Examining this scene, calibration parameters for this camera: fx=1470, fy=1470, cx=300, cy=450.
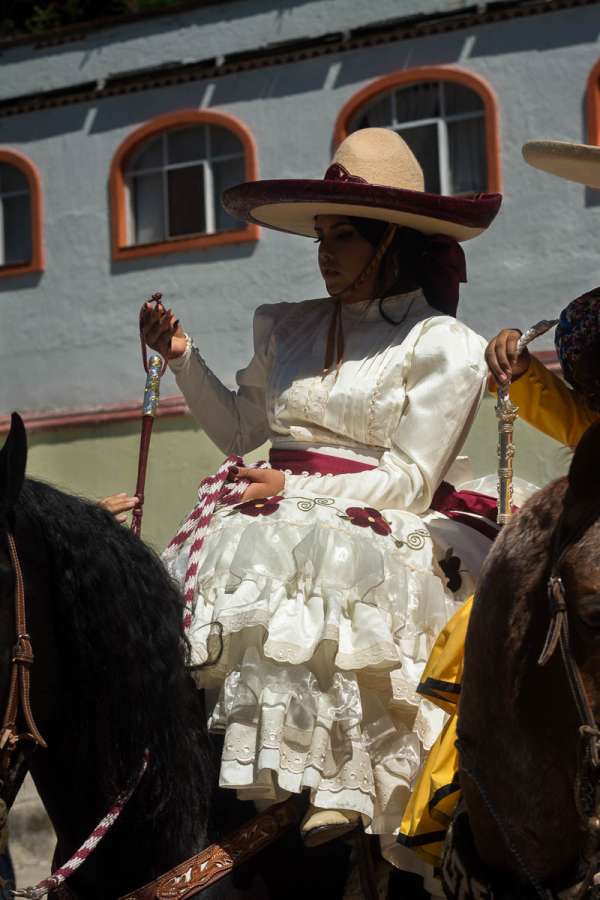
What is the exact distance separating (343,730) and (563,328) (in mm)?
1138

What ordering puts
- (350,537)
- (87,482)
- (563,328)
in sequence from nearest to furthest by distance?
(563,328)
(350,537)
(87,482)

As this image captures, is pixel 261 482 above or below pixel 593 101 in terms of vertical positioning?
below

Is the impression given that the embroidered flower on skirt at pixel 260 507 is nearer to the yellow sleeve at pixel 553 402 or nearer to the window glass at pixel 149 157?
the yellow sleeve at pixel 553 402

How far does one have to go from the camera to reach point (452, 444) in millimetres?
4211

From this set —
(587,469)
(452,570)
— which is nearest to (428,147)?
(452,570)

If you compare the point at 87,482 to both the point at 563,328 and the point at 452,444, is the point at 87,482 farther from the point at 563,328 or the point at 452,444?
the point at 563,328

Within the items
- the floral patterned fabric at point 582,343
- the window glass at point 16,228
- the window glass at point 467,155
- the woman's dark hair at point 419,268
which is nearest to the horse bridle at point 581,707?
the floral patterned fabric at point 582,343

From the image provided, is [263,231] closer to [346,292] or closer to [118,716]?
[346,292]

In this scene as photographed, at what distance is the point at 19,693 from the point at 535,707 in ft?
3.73

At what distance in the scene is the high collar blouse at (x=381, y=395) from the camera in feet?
13.6

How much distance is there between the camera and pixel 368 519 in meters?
3.94

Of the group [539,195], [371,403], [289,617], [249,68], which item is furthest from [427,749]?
[249,68]

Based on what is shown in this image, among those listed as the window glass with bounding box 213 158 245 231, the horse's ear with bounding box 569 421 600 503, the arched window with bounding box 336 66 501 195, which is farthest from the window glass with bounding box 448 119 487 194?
the horse's ear with bounding box 569 421 600 503

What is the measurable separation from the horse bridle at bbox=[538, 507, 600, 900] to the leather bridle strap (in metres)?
1.15
